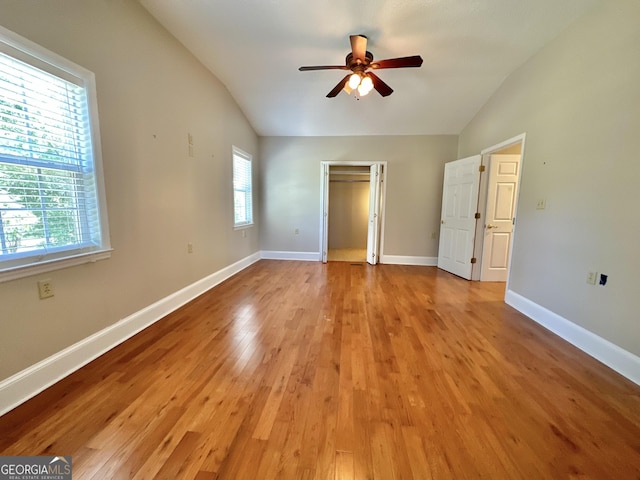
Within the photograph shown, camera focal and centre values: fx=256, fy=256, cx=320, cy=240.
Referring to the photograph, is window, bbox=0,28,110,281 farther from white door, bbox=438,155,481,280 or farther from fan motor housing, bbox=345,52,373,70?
white door, bbox=438,155,481,280

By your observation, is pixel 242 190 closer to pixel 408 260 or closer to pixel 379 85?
pixel 379 85

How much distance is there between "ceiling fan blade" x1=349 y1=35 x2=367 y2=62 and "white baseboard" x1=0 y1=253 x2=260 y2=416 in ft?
10.3

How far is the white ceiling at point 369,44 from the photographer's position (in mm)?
2408

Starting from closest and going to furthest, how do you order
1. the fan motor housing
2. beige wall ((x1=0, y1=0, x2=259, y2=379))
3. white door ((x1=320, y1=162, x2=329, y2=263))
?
beige wall ((x1=0, y1=0, x2=259, y2=379)) → the fan motor housing → white door ((x1=320, y1=162, x2=329, y2=263))

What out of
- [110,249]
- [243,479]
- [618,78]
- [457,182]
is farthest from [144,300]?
[457,182]

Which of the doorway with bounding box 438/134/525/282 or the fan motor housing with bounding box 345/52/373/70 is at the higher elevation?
the fan motor housing with bounding box 345/52/373/70

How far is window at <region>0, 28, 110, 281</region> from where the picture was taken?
1444mm

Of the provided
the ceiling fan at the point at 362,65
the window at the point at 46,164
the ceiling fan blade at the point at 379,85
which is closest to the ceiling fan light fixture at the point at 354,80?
the ceiling fan at the point at 362,65

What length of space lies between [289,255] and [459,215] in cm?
334

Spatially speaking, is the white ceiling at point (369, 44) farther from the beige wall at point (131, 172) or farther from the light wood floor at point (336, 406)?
the light wood floor at point (336, 406)

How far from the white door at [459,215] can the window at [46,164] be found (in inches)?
182

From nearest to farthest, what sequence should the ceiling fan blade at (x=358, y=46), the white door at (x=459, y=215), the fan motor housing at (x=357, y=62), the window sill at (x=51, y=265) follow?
the window sill at (x=51, y=265)
the ceiling fan blade at (x=358, y=46)
the fan motor housing at (x=357, y=62)
the white door at (x=459, y=215)

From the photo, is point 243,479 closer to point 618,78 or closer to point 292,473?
point 292,473

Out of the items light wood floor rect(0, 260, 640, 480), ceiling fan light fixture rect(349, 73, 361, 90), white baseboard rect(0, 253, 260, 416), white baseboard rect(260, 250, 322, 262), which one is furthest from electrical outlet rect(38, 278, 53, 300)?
white baseboard rect(260, 250, 322, 262)
